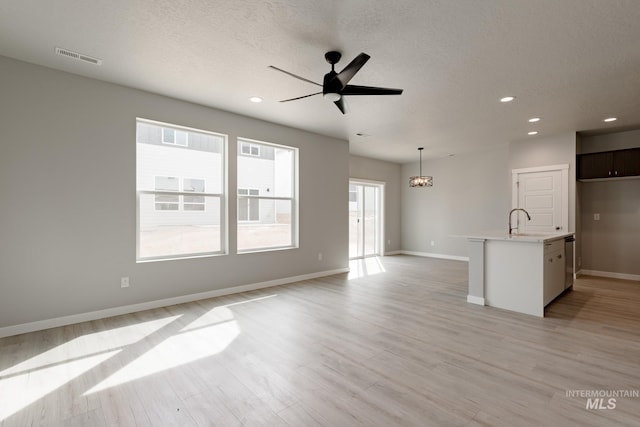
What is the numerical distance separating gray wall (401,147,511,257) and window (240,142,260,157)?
17.0ft

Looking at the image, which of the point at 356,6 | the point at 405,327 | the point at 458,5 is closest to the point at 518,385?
the point at 405,327

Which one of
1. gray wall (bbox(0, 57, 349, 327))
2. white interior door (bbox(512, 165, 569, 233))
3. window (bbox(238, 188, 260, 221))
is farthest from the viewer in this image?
white interior door (bbox(512, 165, 569, 233))

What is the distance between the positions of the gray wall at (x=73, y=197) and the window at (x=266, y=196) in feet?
2.58

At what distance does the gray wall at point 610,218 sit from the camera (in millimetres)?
5754

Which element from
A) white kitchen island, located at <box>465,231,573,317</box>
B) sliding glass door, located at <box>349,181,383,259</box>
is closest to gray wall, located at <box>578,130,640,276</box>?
white kitchen island, located at <box>465,231,573,317</box>

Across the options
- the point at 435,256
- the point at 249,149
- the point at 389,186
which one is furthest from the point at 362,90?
the point at 435,256

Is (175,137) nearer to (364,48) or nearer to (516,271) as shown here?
(364,48)

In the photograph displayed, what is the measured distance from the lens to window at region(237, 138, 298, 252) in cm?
505

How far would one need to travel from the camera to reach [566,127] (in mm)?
5512

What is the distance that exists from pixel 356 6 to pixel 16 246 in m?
4.04

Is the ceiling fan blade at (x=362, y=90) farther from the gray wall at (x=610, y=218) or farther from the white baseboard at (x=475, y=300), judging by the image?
the gray wall at (x=610, y=218)

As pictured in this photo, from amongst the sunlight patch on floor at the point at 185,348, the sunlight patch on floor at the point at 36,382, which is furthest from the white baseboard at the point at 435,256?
the sunlight patch on floor at the point at 36,382

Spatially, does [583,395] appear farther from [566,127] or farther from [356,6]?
[566,127]

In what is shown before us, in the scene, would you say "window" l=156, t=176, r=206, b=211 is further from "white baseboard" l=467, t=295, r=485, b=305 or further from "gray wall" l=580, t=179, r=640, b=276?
"gray wall" l=580, t=179, r=640, b=276
